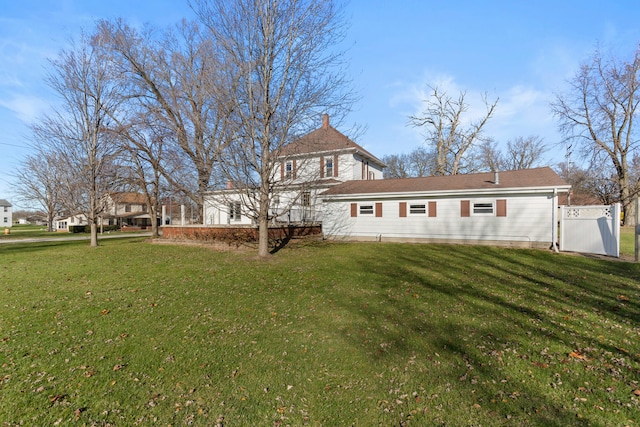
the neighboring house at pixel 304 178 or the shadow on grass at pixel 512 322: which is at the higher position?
the neighboring house at pixel 304 178

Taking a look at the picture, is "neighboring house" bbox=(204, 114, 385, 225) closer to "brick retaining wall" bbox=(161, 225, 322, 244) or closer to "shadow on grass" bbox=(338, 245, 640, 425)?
"brick retaining wall" bbox=(161, 225, 322, 244)

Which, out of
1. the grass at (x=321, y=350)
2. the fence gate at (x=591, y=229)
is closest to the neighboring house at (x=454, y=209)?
the fence gate at (x=591, y=229)

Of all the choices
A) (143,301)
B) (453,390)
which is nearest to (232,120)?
(143,301)

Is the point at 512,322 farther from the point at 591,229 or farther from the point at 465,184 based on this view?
the point at 465,184

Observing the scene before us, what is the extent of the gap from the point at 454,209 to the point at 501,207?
83.0 inches

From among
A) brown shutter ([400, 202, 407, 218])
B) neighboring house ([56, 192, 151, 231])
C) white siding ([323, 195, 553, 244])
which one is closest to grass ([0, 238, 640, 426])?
white siding ([323, 195, 553, 244])

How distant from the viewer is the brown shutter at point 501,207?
48.3ft

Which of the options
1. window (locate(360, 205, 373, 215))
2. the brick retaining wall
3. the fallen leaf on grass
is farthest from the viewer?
window (locate(360, 205, 373, 215))

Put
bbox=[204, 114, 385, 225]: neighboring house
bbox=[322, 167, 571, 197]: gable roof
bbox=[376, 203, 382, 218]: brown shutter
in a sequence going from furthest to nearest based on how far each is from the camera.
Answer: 1. bbox=[376, 203, 382, 218]: brown shutter
2. bbox=[322, 167, 571, 197]: gable roof
3. bbox=[204, 114, 385, 225]: neighboring house

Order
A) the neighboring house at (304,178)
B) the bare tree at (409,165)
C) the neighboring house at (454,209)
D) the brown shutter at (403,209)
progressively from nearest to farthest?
1. the neighboring house at (304,178)
2. the neighboring house at (454,209)
3. the brown shutter at (403,209)
4. the bare tree at (409,165)

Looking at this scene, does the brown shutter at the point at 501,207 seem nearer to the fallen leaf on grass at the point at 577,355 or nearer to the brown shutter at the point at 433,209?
the brown shutter at the point at 433,209

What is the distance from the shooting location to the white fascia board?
13.7 m

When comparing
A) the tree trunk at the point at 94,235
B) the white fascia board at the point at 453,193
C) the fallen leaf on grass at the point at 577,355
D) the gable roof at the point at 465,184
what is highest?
the gable roof at the point at 465,184

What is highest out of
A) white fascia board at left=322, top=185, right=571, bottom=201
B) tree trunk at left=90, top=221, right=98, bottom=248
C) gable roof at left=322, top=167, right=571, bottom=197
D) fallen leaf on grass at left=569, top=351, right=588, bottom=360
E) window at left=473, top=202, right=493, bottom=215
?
gable roof at left=322, top=167, right=571, bottom=197
